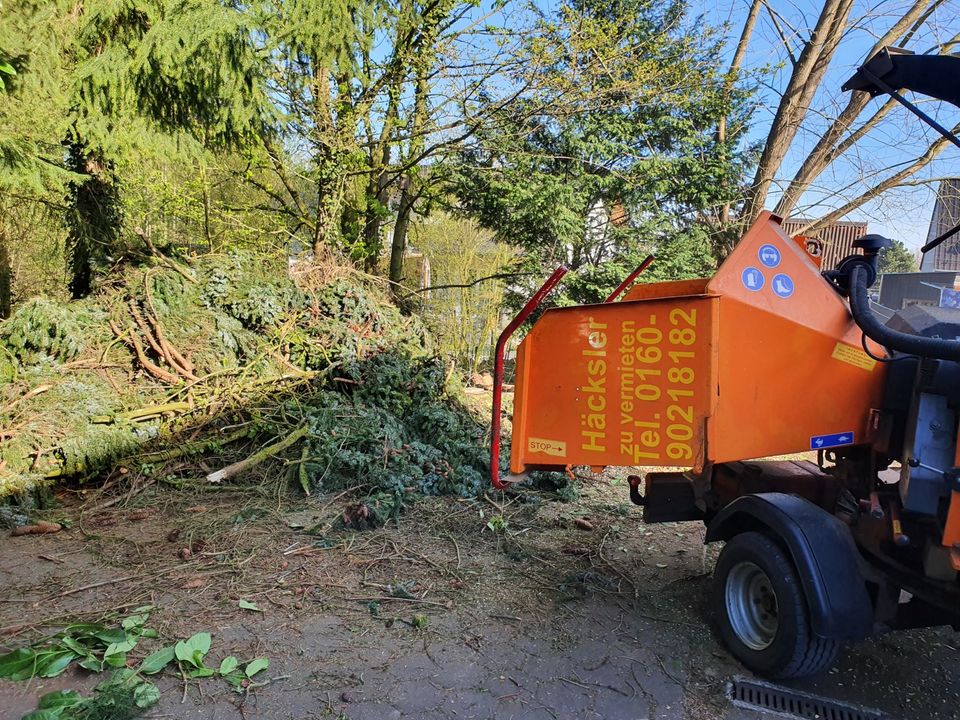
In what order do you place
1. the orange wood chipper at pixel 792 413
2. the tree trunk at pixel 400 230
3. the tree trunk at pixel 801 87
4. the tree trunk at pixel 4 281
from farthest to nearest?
the tree trunk at pixel 400 230
the tree trunk at pixel 801 87
the tree trunk at pixel 4 281
the orange wood chipper at pixel 792 413

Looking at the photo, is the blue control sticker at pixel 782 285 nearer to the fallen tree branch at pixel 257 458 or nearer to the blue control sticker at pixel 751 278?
the blue control sticker at pixel 751 278

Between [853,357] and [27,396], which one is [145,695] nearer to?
[853,357]

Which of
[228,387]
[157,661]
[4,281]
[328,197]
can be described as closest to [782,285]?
[157,661]

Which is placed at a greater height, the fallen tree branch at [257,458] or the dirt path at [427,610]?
the fallen tree branch at [257,458]

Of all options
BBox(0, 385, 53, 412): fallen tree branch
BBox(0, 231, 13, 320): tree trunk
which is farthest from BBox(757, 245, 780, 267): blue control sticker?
BBox(0, 231, 13, 320): tree trunk

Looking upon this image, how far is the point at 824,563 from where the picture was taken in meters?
2.71

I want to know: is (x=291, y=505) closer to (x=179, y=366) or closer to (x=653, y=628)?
(x=179, y=366)

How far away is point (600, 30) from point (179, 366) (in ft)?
23.7

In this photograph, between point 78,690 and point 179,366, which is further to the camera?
point 179,366

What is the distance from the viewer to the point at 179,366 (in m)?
6.37

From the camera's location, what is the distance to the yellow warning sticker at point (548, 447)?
323 cm

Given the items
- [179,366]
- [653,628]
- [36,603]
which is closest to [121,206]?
[179,366]

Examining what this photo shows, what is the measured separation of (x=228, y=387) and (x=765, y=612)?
5411 mm

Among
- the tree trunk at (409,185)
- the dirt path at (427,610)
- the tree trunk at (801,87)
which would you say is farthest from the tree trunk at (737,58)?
the dirt path at (427,610)
